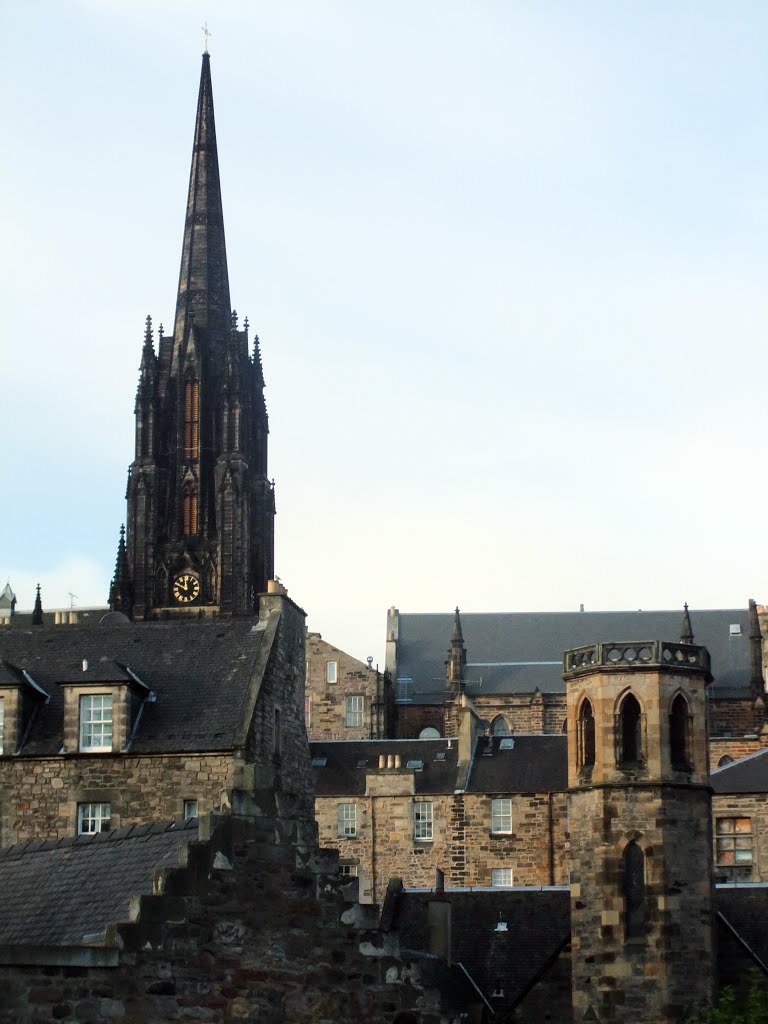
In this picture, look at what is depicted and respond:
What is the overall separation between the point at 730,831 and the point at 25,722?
104 feet

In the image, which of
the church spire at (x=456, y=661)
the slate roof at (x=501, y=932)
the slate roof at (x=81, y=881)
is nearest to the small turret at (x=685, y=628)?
the church spire at (x=456, y=661)

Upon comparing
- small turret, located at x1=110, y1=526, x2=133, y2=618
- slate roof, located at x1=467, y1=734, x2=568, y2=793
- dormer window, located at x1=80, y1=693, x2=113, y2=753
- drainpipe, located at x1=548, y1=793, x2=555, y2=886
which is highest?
small turret, located at x1=110, y1=526, x2=133, y2=618

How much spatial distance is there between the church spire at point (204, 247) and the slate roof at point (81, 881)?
84.6 meters

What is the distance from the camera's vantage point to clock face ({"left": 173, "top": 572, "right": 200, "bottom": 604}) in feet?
339

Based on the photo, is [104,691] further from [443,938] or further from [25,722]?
[443,938]

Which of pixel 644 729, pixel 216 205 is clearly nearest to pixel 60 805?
pixel 644 729

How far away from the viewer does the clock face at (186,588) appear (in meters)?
103

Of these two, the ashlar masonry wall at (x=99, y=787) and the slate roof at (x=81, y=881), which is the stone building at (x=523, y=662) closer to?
the ashlar masonry wall at (x=99, y=787)

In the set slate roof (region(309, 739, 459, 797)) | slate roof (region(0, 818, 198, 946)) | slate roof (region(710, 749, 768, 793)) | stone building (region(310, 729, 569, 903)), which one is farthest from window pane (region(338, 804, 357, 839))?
slate roof (region(0, 818, 198, 946))

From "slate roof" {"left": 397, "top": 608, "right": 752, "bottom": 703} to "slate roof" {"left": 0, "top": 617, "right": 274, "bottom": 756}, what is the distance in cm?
5487

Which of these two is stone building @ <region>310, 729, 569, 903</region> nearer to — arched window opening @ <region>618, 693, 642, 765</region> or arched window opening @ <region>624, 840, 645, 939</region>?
arched window opening @ <region>618, 693, 642, 765</region>

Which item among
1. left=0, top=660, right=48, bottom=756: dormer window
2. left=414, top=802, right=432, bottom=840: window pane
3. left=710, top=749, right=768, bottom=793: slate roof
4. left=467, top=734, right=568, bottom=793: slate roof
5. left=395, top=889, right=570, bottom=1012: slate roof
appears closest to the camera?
left=0, top=660, right=48, bottom=756: dormer window

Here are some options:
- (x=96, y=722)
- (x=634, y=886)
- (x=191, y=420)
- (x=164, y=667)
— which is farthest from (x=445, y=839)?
(x=191, y=420)

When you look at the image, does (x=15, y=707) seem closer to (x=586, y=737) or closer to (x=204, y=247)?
(x=586, y=737)
